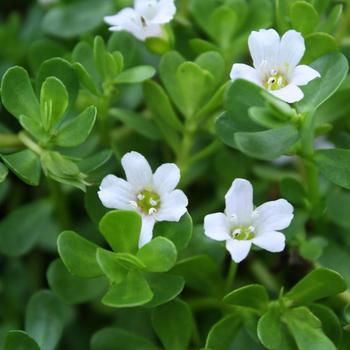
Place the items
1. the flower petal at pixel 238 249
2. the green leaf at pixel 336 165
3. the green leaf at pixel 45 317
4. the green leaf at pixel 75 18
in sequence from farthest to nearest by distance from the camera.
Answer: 1. the green leaf at pixel 75 18
2. the green leaf at pixel 45 317
3. the green leaf at pixel 336 165
4. the flower petal at pixel 238 249

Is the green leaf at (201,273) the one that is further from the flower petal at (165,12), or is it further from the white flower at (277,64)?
the flower petal at (165,12)

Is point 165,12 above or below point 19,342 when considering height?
above

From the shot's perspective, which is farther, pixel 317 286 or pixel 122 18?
pixel 122 18

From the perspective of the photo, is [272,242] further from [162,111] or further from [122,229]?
[162,111]

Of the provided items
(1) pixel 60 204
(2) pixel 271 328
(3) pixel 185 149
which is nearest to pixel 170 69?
(3) pixel 185 149

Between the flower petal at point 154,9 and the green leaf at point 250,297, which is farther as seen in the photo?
the flower petal at point 154,9

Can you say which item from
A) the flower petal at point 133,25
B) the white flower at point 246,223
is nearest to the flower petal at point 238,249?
the white flower at point 246,223

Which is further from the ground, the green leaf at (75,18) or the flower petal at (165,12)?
the flower petal at (165,12)
